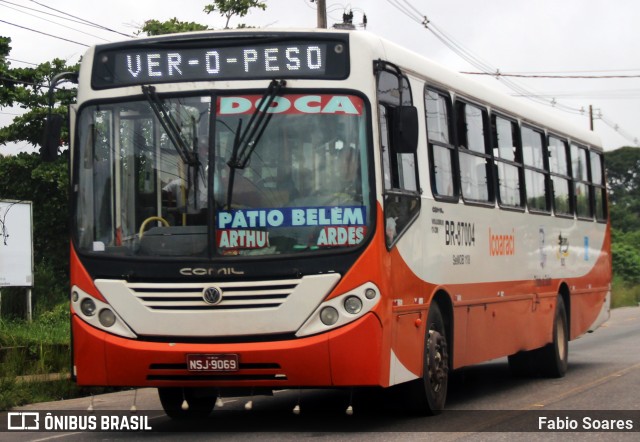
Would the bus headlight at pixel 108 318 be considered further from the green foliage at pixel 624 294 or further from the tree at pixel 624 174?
the tree at pixel 624 174

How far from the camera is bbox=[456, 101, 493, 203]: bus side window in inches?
500

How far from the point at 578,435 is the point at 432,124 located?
3.36 meters

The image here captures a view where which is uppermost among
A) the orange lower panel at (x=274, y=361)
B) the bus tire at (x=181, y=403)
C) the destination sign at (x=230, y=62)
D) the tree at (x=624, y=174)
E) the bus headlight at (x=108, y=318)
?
the tree at (x=624, y=174)

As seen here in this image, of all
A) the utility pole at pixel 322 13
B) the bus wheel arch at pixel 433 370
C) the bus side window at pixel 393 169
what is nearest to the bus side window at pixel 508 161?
the bus wheel arch at pixel 433 370

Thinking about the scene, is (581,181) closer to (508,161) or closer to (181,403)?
(508,161)

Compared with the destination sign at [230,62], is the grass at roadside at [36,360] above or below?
below

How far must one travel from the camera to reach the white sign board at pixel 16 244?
18.9 m

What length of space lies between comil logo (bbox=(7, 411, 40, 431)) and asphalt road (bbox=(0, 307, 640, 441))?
99 mm

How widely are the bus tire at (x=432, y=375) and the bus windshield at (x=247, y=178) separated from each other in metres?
1.84

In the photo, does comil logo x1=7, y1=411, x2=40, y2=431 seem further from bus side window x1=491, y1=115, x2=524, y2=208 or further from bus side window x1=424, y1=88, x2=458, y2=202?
bus side window x1=491, y1=115, x2=524, y2=208

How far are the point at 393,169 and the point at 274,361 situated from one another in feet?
6.41

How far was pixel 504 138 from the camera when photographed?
1445 cm

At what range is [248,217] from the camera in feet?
32.1

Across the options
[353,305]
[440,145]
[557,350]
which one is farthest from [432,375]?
[557,350]
